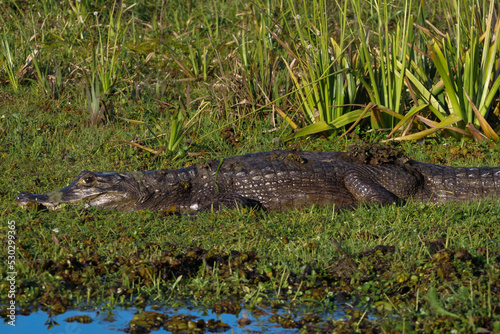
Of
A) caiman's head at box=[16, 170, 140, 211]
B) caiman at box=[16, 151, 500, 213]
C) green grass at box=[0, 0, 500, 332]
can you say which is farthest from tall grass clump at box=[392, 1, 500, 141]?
caiman's head at box=[16, 170, 140, 211]

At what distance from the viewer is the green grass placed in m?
3.53

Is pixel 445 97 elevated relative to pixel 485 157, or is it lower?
elevated

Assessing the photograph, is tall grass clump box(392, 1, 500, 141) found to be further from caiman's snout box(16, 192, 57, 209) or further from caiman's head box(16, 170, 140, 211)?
caiman's snout box(16, 192, 57, 209)

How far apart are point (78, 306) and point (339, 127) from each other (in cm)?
467

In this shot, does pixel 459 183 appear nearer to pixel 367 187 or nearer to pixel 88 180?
pixel 367 187

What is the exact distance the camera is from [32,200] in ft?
18.2

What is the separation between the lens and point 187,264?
3.89 metres

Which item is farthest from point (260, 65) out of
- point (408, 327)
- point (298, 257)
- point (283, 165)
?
point (408, 327)

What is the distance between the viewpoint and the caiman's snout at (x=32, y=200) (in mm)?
5512

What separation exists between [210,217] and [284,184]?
1.04 meters

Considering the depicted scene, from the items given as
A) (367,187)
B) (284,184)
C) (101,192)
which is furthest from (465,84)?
(101,192)

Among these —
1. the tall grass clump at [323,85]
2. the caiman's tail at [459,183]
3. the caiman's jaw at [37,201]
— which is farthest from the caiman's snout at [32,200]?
the caiman's tail at [459,183]

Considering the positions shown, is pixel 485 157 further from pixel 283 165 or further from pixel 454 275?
pixel 454 275

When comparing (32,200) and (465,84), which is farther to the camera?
(465,84)
